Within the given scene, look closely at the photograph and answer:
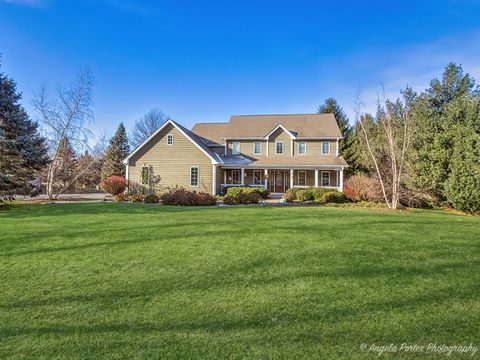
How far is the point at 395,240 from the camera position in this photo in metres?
7.17

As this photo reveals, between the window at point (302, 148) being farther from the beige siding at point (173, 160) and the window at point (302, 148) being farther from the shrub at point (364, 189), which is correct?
the beige siding at point (173, 160)

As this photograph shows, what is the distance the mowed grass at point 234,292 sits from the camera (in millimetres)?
3148

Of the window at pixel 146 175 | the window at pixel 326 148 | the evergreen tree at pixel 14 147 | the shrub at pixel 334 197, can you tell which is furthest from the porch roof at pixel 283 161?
the evergreen tree at pixel 14 147

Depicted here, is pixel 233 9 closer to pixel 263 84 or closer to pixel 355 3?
pixel 355 3

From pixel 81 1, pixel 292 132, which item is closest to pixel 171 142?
pixel 292 132

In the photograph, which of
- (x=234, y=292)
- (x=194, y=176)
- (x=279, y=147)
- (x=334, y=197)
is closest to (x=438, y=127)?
(x=334, y=197)

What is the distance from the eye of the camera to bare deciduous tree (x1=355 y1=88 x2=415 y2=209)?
15.2m

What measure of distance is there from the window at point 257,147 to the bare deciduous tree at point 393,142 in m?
9.32

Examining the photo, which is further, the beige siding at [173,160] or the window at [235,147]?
the window at [235,147]

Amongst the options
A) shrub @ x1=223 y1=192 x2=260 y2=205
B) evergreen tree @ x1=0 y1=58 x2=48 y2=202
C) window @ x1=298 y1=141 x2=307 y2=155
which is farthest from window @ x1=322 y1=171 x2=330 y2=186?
evergreen tree @ x1=0 y1=58 x2=48 y2=202

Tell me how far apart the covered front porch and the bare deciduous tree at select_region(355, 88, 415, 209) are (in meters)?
4.68

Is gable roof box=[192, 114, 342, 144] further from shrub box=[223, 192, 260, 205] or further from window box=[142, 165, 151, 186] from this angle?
→ shrub box=[223, 192, 260, 205]

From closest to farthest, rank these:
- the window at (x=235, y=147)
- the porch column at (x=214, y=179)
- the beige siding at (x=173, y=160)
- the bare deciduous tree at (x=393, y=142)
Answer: the bare deciduous tree at (x=393, y=142), the porch column at (x=214, y=179), the beige siding at (x=173, y=160), the window at (x=235, y=147)

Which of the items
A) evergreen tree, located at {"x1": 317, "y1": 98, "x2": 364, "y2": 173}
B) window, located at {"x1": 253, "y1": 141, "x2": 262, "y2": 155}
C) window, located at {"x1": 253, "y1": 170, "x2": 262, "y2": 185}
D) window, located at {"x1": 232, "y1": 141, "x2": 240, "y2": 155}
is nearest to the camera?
window, located at {"x1": 253, "y1": 170, "x2": 262, "y2": 185}
